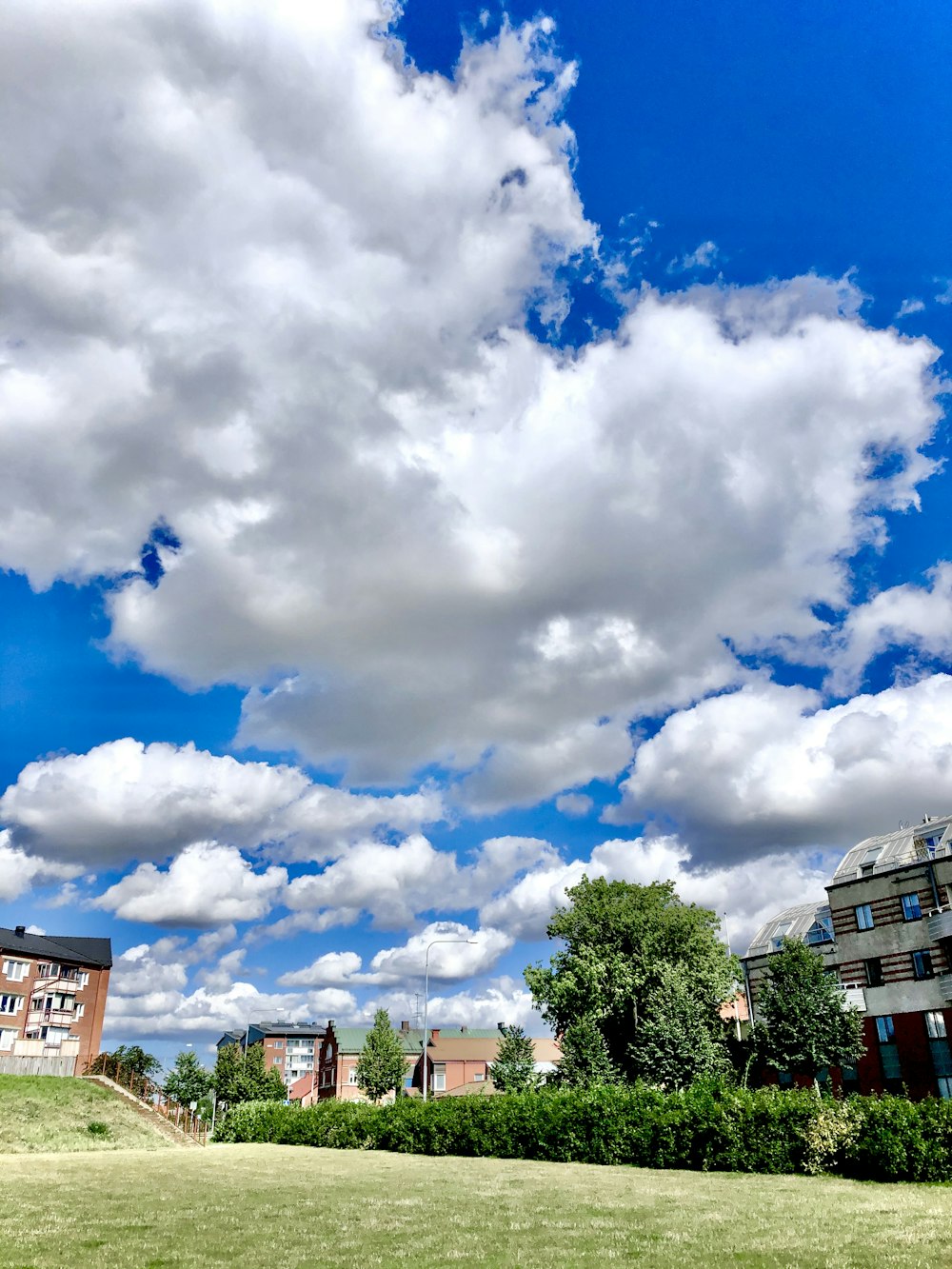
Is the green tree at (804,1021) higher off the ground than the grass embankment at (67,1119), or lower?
higher

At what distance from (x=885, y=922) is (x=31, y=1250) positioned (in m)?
55.2

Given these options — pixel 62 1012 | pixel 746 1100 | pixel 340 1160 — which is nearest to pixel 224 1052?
pixel 62 1012

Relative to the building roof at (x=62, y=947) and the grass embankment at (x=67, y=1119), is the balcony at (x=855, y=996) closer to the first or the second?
the grass embankment at (x=67, y=1119)

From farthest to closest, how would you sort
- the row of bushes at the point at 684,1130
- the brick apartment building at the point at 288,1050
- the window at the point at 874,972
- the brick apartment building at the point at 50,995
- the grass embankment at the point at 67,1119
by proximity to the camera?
the brick apartment building at the point at 288,1050
the brick apartment building at the point at 50,995
the window at the point at 874,972
the grass embankment at the point at 67,1119
the row of bushes at the point at 684,1130

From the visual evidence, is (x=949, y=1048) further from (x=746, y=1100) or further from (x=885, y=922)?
(x=746, y=1100)

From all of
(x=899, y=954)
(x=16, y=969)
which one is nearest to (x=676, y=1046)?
(x=899, y=954)

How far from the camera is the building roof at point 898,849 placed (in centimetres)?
5688

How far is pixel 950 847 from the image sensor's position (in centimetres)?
5516

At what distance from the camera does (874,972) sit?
58.0 meters

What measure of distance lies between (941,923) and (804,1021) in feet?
33.6

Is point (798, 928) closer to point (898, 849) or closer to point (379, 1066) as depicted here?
point (898, 849)

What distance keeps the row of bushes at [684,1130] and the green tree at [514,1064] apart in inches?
1021

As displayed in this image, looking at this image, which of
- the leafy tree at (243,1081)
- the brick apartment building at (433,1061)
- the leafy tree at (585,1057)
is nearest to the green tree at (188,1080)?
the leafy tree at (243,1081)

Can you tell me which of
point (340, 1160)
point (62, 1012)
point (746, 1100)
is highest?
point (62, 1012)
